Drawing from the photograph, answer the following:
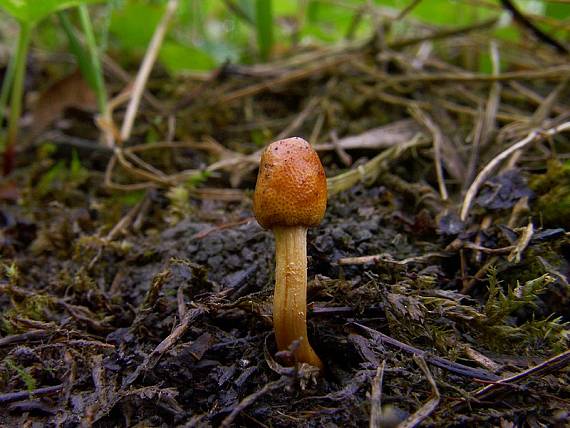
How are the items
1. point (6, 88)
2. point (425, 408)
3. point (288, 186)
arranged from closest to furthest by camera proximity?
point (425, 408) → point (288, 186) → point (6, 88)

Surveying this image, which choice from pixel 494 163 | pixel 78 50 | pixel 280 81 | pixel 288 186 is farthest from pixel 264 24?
pixel 288 186

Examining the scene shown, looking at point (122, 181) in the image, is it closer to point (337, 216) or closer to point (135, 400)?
point (337, 216)

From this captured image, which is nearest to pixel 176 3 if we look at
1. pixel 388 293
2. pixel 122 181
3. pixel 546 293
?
pixel 122 181

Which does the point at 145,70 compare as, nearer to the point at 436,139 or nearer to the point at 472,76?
the point at 436,139

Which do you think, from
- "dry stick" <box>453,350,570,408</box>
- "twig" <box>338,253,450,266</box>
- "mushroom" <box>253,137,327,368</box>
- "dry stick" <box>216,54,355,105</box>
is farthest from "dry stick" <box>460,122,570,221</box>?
"dry stick" <box>216,54,355,105</box>

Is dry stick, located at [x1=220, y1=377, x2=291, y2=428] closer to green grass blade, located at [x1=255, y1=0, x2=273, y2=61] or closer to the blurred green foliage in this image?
the blurred green foliage

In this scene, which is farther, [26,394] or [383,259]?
[383,259]

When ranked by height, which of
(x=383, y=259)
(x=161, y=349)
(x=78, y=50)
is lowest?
(x=161, y=349)
